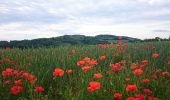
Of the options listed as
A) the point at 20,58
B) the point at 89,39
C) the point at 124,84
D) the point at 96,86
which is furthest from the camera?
the point at 89,39

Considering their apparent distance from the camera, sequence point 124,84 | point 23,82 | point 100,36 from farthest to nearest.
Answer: point 100,36
point 23,82
point 124,84

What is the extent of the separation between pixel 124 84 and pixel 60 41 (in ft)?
46.1

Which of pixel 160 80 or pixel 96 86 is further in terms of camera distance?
pixel 160 80

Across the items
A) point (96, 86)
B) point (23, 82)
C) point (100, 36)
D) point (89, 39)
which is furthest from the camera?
point (100, 36)

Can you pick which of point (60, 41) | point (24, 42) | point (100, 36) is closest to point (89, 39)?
point (60, 41)

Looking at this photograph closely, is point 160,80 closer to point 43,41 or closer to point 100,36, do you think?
point 43,41

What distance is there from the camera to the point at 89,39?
20688 millimetres

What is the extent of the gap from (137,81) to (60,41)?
45.6 ft

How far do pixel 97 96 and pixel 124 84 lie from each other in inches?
21.8

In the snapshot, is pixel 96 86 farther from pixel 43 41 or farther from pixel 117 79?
pixel 43 41

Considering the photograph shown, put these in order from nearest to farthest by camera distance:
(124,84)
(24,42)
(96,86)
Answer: (96,86) < (124,84) < (24,42)

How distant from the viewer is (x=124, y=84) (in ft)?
17.3

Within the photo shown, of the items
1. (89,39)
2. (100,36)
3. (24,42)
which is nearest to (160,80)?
(24,42)

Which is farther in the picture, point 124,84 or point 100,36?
point 100,36
